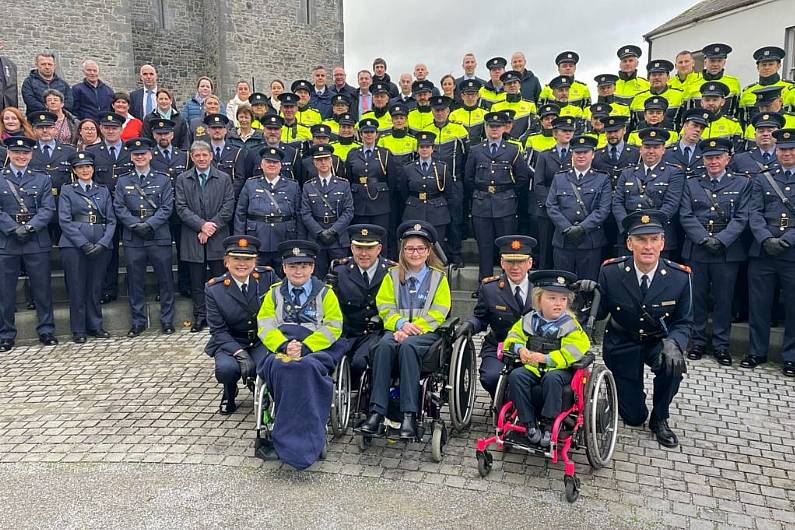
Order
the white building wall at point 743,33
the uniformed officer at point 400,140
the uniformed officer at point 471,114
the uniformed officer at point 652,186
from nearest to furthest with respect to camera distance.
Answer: the uniformed officer at point 652,186, the uniformed officer at point 400,140, the uniformed officer at point 471,114, the white building wall at point 743,33

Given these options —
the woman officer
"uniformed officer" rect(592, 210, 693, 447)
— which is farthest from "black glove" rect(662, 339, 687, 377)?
the woman officer

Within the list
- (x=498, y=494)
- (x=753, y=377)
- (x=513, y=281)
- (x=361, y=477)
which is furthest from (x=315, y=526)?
(x=753, y=377)

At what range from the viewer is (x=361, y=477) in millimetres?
4023

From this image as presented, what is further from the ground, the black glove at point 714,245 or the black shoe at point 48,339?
the black glove at point 714,245

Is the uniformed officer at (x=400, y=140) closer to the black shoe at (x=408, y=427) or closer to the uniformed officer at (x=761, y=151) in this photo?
the uniformed officer at (x=761, y=151)

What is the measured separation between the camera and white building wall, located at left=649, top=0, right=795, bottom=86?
16.5 metres

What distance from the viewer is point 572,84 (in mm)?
8656

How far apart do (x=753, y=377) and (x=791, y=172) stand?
200 centimetres

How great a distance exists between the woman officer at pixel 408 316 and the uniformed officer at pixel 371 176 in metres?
2.85

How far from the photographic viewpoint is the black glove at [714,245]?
19.4 feet

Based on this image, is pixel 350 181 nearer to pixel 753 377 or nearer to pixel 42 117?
pixel 42 117

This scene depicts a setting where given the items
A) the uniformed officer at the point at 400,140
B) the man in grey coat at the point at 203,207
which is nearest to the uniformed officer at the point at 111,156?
the man in grey coat at the point at 203,207

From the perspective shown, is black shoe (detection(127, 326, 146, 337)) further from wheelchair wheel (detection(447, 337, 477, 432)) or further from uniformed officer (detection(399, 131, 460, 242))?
wheelchair wheel (detection(447, 337, 477, 432))

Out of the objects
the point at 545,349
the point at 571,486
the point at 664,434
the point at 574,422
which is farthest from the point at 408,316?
the point at 664,434
